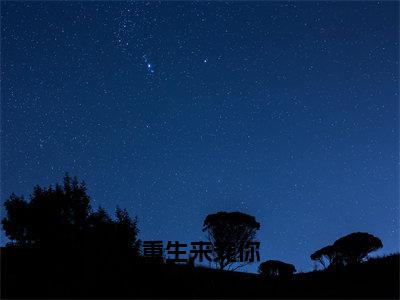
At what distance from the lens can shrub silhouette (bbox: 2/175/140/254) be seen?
33.9m

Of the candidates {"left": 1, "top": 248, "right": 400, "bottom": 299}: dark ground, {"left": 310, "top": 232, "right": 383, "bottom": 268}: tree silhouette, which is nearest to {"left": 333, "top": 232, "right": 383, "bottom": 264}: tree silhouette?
{"left": 310, "top": 232, "right": 383, "bottom": 268}: tree silhouette

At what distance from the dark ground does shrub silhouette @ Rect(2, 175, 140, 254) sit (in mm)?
10471

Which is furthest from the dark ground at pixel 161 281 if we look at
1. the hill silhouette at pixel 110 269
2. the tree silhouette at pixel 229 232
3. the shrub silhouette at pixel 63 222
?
the tree silhouette at pixel 229 232

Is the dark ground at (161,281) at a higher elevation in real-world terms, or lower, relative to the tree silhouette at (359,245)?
lower

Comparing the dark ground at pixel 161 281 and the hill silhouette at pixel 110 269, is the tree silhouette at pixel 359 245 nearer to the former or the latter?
the hill silhouette at pixel 110 269

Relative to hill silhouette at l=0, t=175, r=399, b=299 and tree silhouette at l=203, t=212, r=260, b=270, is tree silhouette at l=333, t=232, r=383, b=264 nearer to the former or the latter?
tree silhouette at l=203, t=212, r=260, b=270

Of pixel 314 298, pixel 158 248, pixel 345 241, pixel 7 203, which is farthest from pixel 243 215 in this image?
pixel 314 298

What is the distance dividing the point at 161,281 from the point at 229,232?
38.4 metres

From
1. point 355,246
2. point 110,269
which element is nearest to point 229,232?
point 355,246

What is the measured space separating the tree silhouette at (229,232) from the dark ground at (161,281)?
33.8 m

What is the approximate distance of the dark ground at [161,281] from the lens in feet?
51.5

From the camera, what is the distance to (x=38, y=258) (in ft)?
77.1

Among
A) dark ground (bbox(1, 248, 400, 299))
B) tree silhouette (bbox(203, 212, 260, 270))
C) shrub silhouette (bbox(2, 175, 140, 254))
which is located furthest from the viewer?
tree silhouette (bbox(203, 212, 260, 270))

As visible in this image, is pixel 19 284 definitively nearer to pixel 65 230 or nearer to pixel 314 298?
pixel 314 298
